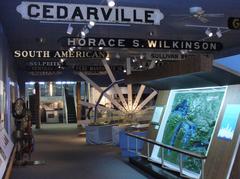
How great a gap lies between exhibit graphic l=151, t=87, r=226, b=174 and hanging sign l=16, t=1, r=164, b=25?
5.72 feet

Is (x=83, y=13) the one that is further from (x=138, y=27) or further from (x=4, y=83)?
(x=138, y=27)

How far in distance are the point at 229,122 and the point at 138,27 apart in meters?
6.77

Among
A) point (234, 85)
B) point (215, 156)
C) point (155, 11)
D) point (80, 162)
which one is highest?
point (155, 11)

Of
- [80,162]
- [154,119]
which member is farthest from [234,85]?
[80,162]

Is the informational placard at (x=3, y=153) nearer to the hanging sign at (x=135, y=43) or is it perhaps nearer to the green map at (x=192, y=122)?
the hanging sign at (x=135, y=43)

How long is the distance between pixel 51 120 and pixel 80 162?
69.4ft

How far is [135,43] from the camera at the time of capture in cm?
1092

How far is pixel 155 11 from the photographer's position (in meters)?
8.30

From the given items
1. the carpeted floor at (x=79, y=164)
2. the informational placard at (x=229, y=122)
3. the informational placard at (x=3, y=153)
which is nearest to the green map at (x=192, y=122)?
the informational placard at (x=229, y=122)

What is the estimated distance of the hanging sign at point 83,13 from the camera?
7648 millimetres

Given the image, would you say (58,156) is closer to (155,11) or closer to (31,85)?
(155,11)

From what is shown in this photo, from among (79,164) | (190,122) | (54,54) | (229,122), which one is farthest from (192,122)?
(54,54)

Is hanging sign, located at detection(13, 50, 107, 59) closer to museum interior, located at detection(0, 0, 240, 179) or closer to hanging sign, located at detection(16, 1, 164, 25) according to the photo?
museum interior, located at detection(0, 0, 240, 179)

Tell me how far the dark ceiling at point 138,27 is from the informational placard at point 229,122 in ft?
12.0
